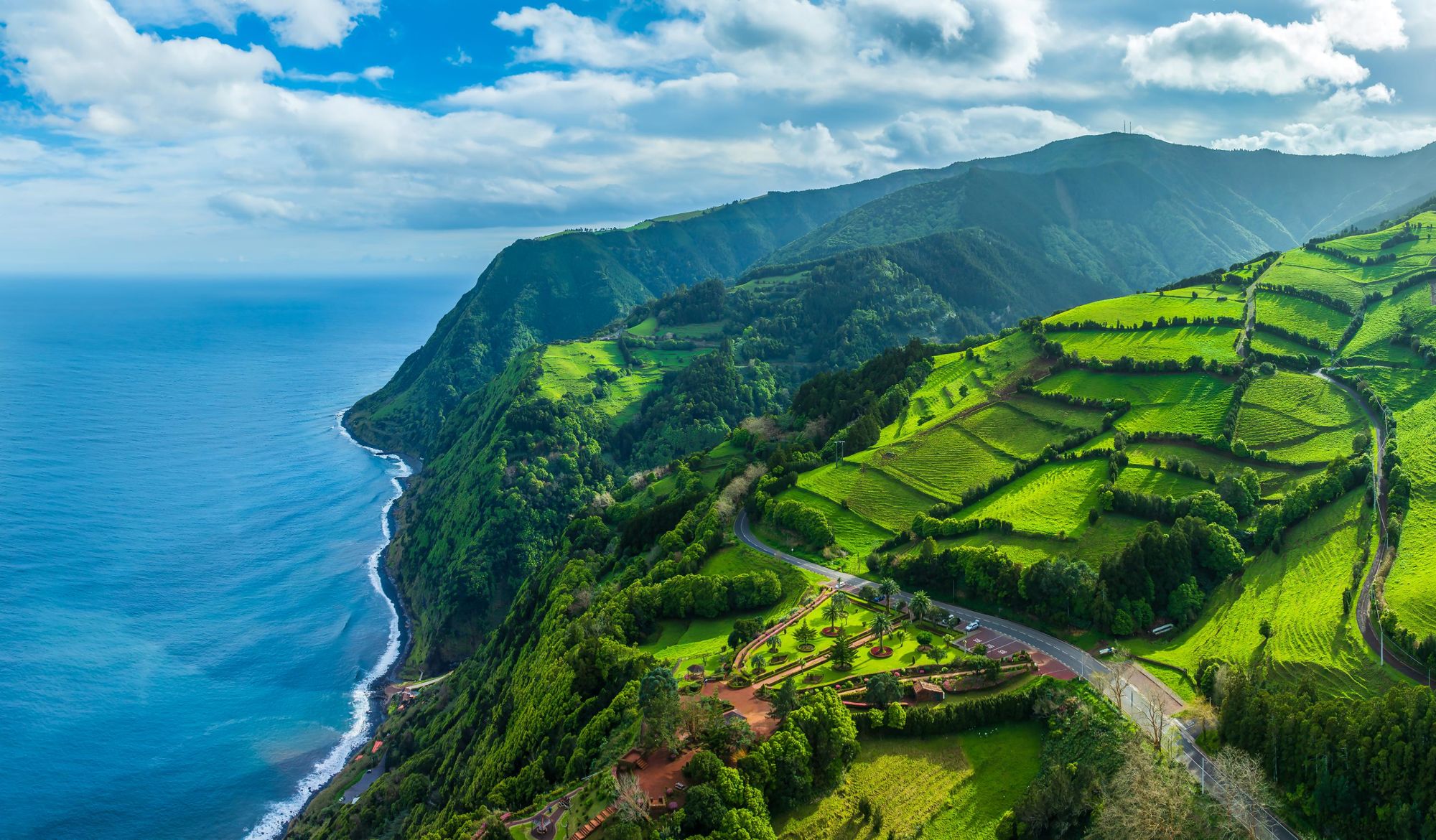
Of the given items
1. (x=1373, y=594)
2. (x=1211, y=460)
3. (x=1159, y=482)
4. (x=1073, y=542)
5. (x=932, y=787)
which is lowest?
(x=932, y=787)

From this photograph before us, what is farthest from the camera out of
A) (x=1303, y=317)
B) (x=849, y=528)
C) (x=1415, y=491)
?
(x=1303, y=317)

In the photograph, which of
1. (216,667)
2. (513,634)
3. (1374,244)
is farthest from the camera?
(1374,244)

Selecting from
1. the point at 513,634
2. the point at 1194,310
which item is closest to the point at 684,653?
the point at 513,634

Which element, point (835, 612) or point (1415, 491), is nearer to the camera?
point (835, 612)

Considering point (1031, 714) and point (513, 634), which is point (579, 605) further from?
point (1031, 714)

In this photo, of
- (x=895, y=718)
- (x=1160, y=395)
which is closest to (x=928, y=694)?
(x=895, y=718)

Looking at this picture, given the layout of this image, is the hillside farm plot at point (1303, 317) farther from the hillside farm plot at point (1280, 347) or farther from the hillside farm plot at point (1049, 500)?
the hillside farm plot at point (1049, 500)

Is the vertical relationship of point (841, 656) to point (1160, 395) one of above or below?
below

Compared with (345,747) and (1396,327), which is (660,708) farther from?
(1396,327)
